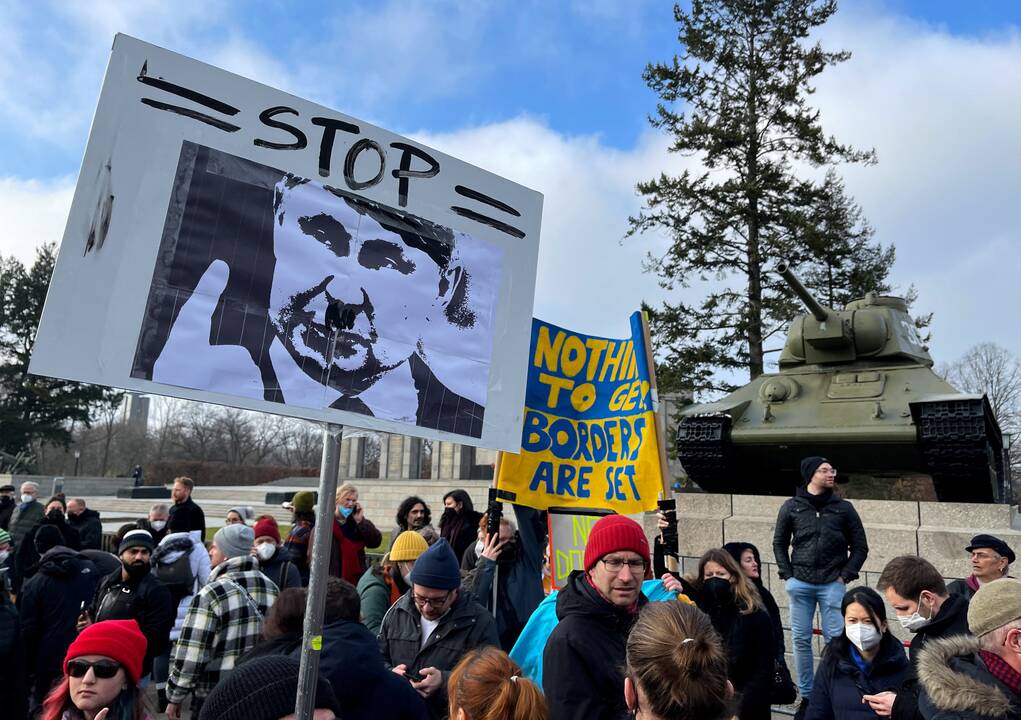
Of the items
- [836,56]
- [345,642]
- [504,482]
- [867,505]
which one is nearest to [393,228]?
[345,642]

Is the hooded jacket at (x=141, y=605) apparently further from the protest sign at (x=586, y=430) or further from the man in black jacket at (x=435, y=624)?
the protest sign at (x=586, y=430)

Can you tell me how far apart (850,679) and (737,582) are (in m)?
0.76

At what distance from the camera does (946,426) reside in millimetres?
8562

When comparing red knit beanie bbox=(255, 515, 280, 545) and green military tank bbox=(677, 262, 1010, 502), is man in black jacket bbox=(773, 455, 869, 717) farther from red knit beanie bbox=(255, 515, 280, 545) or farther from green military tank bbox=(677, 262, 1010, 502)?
red knit beanie bbox=(255, 515, 280, 545)

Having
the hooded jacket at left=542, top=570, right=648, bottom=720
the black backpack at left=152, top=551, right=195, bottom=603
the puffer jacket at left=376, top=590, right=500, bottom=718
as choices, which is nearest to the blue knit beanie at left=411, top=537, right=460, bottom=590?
the puffer jacket at left=376, top=590, right=500, bottom=718

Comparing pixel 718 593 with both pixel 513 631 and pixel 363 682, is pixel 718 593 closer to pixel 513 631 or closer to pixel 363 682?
pixel 513 631

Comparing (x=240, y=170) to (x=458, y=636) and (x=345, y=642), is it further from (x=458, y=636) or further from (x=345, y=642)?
(x=458, y=636)

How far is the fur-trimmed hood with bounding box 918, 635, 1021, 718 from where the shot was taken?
2260mm

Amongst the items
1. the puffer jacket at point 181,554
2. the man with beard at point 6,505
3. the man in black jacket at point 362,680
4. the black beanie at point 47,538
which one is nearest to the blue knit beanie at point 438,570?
the man in black jacket at point 362,680

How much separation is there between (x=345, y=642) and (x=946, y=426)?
7.62 meters

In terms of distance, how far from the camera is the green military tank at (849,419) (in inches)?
346

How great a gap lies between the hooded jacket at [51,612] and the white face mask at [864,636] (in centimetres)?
492

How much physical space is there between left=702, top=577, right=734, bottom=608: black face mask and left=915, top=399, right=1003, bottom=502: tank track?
5.35m

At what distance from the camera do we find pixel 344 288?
8.36ft
